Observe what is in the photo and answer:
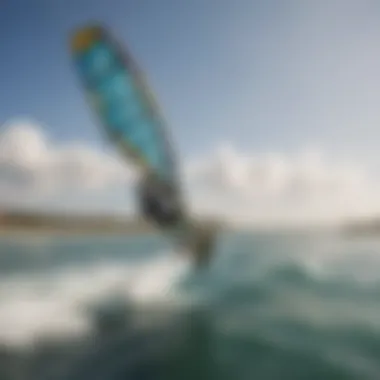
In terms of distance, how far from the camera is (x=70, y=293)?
160cm

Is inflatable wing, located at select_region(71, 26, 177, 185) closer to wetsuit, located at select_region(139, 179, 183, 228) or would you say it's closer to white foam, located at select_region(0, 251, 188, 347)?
wetsuit, located at select_region(139, 179, 183, 228)

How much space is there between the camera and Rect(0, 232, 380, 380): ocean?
61.0 inches

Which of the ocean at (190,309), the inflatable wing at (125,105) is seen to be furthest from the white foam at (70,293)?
the inflatable wing at (125,105)

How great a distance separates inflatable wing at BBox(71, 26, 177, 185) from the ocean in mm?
226

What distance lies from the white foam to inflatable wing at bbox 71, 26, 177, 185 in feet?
0.85

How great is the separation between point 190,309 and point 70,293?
1.06ft

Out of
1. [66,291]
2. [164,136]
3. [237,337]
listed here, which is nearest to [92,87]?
[164,136]

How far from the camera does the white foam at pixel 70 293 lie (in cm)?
158

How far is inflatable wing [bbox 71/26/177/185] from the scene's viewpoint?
1607 millimetres

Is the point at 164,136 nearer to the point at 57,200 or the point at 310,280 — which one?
the point at 57,200

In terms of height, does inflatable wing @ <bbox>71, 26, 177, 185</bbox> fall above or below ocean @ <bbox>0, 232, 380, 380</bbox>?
above

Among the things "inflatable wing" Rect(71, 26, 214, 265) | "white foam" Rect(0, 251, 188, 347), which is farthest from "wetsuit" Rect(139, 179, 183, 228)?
"white foam" Rect(0, 251, 188, 347)

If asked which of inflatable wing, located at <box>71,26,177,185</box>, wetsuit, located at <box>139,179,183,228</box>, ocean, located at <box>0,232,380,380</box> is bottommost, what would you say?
ocean, located at <box>0,232,380,380</box>

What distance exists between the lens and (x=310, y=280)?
5.26 feet
